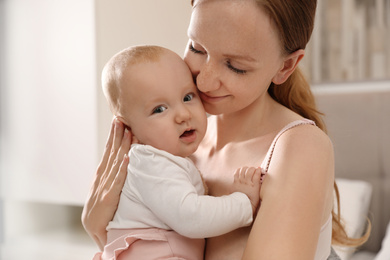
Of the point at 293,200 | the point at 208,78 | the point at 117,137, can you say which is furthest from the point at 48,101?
the point at 293,200

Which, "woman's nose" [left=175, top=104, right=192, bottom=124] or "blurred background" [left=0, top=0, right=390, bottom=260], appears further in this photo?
"blurred background" [left=0, top=0, right=390, bottom=260]

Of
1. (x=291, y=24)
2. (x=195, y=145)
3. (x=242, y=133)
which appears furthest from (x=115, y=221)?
(x=291, y=24)

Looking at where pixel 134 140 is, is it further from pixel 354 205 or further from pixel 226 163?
pixel 354 205

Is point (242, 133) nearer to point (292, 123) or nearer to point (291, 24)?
point (292, 123)

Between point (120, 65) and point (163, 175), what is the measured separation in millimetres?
271

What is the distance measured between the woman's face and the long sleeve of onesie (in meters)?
0.18

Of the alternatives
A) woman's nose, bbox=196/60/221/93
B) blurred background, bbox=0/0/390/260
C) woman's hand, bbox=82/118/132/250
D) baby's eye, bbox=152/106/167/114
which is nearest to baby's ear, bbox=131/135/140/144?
woman's hand, bbox=82/118/132/250

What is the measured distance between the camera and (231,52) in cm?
108

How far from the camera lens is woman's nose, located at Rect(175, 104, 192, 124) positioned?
1137 millimetres

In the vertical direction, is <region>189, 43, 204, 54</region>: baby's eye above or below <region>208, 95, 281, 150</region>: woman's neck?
above

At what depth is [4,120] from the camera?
3.60 meters

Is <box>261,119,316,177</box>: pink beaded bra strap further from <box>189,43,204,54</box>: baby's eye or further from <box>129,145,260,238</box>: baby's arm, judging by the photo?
<box>189,43,204,54</box>: baby's eye

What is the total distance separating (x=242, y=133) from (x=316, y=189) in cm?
28

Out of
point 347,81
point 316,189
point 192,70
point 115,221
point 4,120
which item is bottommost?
point 4,120
